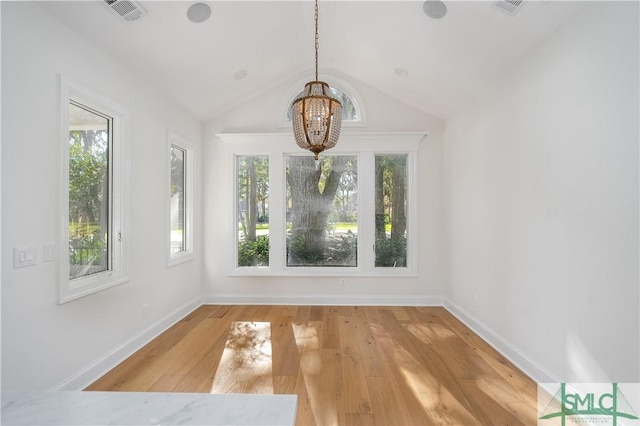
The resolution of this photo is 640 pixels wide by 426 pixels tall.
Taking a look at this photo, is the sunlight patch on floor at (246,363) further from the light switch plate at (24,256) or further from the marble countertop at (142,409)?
the marble countertop at (142,409)

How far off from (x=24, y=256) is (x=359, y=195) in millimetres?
3426

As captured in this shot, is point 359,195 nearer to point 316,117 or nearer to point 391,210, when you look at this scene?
point 391,210

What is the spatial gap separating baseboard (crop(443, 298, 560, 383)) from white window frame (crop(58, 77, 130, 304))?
3560 mm

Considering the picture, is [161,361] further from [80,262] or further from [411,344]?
[411,344]

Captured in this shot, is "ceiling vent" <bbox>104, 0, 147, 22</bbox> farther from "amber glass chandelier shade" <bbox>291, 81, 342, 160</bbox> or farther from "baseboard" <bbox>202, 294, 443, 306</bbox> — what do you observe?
"baseboard" <bbox>202, 294, 443, 306</bbox>

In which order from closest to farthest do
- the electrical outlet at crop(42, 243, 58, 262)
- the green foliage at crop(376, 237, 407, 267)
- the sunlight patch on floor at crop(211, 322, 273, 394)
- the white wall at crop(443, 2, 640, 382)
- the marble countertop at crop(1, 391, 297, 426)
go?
the marble countertop at crop(1, 391, 297, 426) < the white wall at crop(443, 2, 640, 382) < the electrical outlet at crop(42, 243, 58, 262) < the sunlight patch on floor at crop(211, 322, 273, 394) < the green foliage at crop(376, 237, 407, 267)

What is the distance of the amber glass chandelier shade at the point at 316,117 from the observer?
2.09m

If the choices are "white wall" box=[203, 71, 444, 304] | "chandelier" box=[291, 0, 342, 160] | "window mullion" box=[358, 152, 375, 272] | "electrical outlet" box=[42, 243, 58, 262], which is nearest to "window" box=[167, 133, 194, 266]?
"white wall" box=[203, 71, 444, 304]

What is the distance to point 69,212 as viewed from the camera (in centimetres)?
225

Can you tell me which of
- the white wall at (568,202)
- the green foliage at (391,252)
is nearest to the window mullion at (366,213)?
the green foliage at (391,252)

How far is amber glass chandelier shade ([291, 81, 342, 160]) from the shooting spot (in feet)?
6.87

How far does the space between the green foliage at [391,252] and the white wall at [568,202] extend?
121 centimetres

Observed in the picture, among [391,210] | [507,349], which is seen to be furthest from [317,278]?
[507,349]

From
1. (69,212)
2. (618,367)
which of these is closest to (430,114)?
(618,367)
